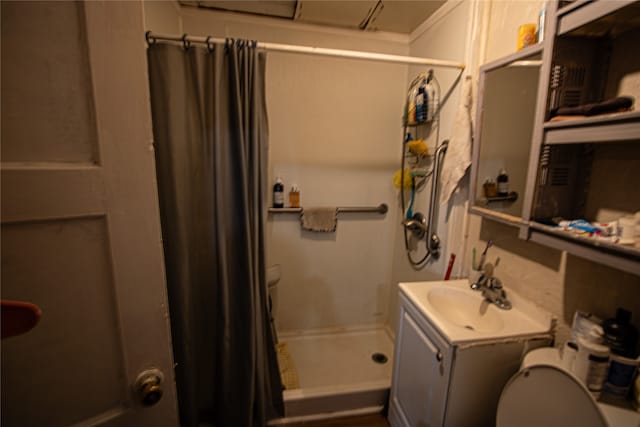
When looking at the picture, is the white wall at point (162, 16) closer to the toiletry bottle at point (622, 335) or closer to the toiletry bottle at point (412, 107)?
the toiletry bottle at point (412, 107)

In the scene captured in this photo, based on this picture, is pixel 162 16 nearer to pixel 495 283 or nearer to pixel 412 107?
pixel 412 107

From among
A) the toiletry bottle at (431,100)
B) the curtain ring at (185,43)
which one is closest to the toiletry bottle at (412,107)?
the toiletry bottle at (431,100)

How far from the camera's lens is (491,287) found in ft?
4.38

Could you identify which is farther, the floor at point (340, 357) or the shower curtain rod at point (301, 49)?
the floor at point (340, 357)

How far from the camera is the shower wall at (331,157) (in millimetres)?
2043

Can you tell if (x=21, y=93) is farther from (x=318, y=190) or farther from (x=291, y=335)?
(x=291, y=335)

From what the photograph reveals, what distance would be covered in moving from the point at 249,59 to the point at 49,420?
1356 mm

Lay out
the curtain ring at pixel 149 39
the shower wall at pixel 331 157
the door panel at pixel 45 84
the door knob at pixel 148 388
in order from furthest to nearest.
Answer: the shower wall at pixel 331 157 → the curtain ring at pixel 149 39 → the door knob at pixel 148 388 → the door panel at pixel 45 84

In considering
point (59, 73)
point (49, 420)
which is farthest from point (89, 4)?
point (49, 420)

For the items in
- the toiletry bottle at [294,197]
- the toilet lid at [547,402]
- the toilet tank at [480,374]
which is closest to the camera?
the toilet lid at [547,402]

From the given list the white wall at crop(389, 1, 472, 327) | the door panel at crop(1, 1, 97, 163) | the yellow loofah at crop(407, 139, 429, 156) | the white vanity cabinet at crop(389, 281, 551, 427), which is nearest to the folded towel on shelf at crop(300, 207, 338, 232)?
the white wall at crop(389, 1, 472, 327)

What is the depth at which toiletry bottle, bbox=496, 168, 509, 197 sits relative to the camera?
4.09ft

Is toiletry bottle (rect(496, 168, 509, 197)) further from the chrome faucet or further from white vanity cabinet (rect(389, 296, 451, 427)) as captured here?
white vanity cabinet (rect(389, 296, 451, 427))

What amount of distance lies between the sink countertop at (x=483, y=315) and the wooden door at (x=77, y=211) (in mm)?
1017
